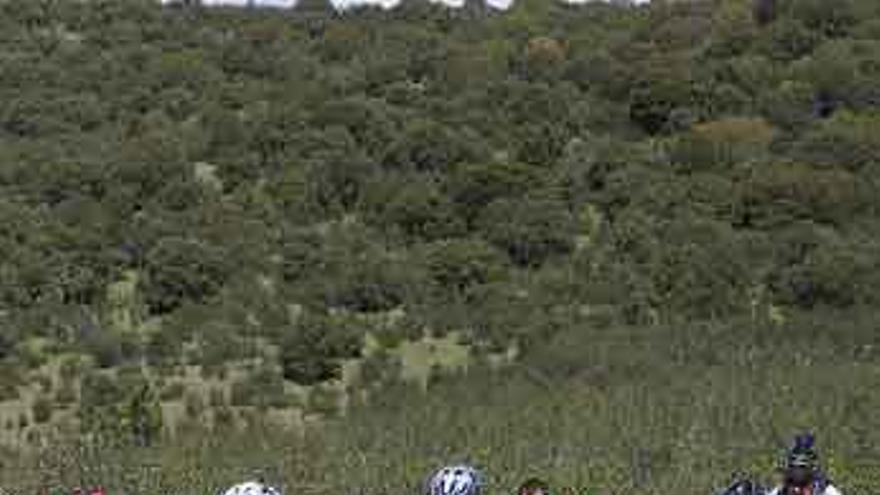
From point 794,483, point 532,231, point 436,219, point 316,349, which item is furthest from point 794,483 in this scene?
point 436,219

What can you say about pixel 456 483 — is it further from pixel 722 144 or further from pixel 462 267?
pixel 722 144

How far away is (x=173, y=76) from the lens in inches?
1829

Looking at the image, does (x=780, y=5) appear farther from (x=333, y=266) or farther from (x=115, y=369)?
(x=115, y=369)

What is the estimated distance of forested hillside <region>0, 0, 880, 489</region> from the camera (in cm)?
2516

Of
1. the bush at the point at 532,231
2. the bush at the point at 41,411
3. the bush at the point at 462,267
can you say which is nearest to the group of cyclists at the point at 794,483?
the bush at the point at 41,411

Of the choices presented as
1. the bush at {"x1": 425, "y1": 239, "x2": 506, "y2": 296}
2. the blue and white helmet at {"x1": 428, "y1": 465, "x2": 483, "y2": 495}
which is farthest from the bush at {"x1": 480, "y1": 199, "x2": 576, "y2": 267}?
the blue and white helmet at {"x1": 428, "y1": 465, "x2": 483, "y2": 495}

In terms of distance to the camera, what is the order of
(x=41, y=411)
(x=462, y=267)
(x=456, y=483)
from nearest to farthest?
(x=456, y=483) → (x=41, y=411) → (x=462, y=267)

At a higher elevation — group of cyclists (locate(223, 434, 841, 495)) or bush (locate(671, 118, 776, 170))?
group of cyclists (locate(223, 434, 841, 495))

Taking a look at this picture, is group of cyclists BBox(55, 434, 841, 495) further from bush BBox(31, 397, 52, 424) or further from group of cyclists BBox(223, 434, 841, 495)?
bush BBox(31, 397, 52, 424)

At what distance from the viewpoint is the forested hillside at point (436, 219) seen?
25156 millimetres

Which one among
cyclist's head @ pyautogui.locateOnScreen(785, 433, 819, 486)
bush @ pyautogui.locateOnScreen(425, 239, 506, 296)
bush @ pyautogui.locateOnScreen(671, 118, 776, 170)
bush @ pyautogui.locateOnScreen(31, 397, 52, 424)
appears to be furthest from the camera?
bush @ pyautogui.locateOnScreen(671, 118, 776, 170)

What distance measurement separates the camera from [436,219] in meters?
34.2

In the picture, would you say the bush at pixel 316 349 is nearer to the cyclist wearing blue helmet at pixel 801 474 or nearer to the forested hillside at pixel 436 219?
the forested hillside at pixel 436 219

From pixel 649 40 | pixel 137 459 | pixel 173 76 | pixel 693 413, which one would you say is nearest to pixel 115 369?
pixel 137 459
